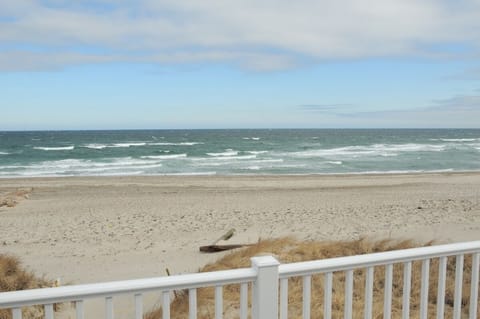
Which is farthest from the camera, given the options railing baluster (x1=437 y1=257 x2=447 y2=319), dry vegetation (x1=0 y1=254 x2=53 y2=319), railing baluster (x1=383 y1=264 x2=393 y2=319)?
dry vegetation (x1=0 y1=254 x2=53 y2=319)

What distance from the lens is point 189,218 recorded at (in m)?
13.0

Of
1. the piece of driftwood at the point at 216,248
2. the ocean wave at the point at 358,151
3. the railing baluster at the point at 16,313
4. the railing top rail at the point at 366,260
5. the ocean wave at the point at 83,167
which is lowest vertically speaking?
the ocean wave at the point at 83,167

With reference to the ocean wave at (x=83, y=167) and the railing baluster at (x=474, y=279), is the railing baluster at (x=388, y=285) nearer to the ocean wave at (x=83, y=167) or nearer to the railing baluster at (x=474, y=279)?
the railing baluster at (x=474, y=279)

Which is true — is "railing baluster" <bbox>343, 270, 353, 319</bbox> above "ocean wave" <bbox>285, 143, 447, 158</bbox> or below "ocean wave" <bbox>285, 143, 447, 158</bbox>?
above

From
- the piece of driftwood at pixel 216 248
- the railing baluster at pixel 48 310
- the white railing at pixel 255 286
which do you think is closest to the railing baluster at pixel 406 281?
the white railing at pixel 255 286

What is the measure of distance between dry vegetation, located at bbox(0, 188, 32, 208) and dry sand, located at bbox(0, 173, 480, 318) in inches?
11.2

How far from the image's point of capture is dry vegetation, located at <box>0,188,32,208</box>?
15884 millimetres

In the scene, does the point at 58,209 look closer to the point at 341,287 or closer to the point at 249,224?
the point at 249,224

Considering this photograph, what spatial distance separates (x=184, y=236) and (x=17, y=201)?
9839 millimetres

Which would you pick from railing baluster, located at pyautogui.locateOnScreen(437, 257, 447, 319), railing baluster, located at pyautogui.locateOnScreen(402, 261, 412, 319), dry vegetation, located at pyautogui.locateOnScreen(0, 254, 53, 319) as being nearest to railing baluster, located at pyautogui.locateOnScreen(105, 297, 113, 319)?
railing baluster, located at pyautogui.locateOnScreen(402, 261, 412, 319)

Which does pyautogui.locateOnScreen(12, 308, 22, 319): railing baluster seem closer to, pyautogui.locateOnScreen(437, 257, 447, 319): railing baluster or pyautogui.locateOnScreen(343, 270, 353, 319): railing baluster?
→ pyautogui.locateOnScreen(343, 270, 353, 319): railing baluster

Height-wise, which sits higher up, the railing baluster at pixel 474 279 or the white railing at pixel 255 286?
the white railing at pixel 255 286

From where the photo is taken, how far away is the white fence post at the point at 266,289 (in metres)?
2.21

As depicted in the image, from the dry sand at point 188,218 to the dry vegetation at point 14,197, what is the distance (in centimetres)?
28
